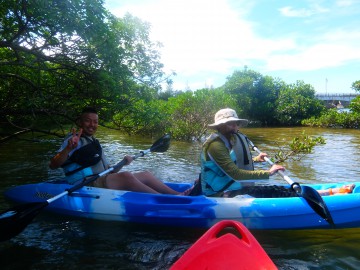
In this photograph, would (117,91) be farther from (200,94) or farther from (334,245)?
(200,94)

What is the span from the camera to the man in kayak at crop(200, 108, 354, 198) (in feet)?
12.1

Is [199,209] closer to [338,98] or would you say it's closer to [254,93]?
→ [254,93]

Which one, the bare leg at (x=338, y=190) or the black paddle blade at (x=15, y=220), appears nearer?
the black paddle blade at (x=15, y=220)

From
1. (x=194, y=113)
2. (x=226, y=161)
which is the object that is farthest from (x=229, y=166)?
(x=194, y=113)

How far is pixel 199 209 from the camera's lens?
3.73 meters

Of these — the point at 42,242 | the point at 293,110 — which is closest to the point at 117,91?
the point at 42,242

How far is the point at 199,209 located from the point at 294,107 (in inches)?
871

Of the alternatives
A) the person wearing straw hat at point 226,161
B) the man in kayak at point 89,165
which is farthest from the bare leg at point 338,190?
the man in kayak at point 89,165

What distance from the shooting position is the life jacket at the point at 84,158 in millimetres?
4156

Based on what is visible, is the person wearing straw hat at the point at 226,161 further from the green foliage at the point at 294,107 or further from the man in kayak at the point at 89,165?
the green foliage at the point at 294,107

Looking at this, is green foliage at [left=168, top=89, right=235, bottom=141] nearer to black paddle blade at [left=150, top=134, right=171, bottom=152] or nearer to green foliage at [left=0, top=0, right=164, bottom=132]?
green foliage at [left=0, top=0, right=164, bottom=132]

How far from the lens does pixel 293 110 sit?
24.2 meters

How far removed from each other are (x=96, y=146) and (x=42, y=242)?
130cm

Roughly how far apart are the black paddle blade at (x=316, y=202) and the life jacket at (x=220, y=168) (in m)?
0.74
